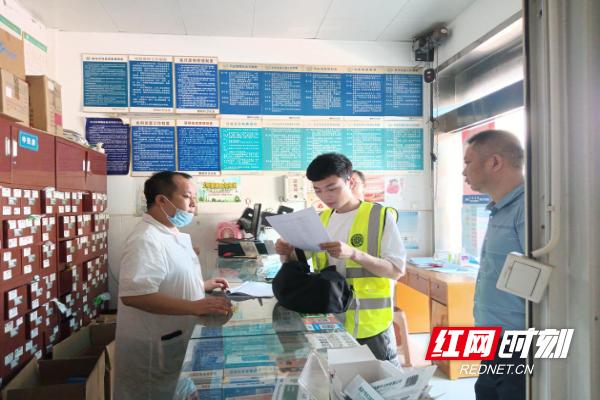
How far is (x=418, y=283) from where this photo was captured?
11.1 feet

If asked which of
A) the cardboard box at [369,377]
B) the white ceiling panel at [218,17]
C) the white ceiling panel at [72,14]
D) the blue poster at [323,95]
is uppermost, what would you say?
the white ceiling panel at [218,17]

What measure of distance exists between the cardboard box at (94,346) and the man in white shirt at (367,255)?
61.3 inches

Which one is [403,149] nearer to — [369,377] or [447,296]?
[447,296]

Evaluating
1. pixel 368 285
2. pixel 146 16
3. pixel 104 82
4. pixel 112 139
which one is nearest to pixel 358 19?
pixel 146 16

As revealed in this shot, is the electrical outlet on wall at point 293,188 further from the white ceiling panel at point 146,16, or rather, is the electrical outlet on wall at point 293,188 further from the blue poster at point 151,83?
the white ceiling panel at point 146,16

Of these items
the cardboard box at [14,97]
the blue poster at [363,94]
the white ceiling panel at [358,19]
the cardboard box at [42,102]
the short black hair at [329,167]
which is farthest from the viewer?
the blue poster at [363,94]

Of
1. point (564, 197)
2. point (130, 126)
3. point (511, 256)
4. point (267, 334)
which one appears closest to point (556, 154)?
point (564, 197)

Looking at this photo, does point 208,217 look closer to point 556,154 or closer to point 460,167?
point 460,167

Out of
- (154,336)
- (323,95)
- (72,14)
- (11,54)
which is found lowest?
(154,336)

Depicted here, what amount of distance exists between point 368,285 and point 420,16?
281cm

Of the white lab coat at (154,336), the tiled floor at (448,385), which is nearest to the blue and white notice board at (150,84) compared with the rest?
the white lab coat at (154,336)

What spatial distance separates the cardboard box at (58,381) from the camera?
185 cm

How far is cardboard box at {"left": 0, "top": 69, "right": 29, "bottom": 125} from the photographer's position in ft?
6.43

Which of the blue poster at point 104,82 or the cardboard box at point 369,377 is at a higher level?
the blue poster at point 104,82
